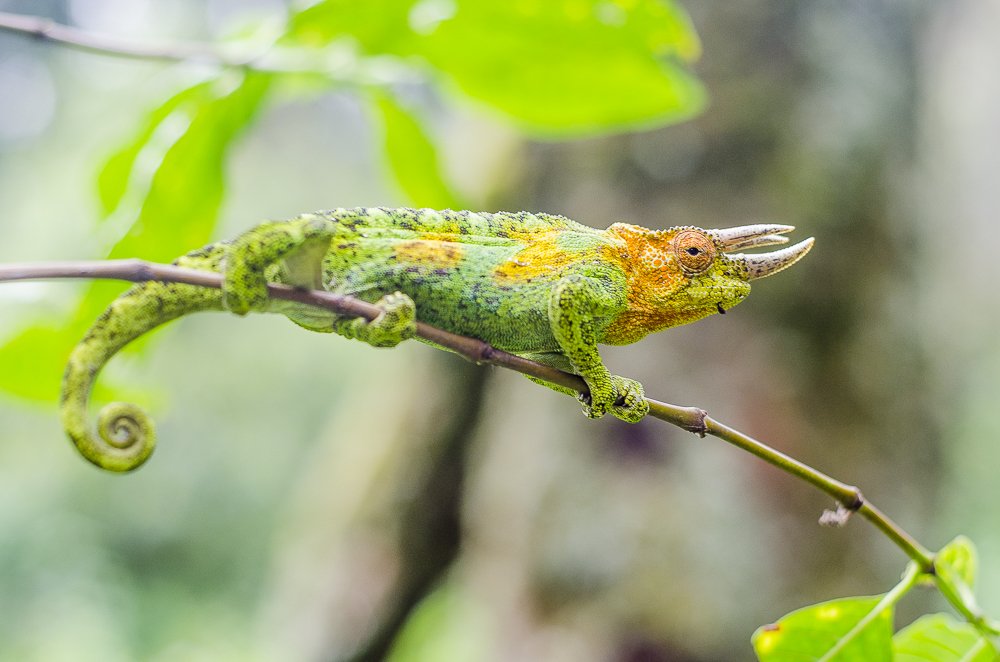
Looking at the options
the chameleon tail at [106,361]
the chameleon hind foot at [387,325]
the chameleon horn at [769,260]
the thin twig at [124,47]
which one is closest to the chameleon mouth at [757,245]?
the chameleon horn at [769,260]

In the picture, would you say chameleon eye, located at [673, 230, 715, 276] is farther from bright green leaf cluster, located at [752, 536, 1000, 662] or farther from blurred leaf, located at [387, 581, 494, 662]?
blurred leaf, located at [387, 581, 494, 662]

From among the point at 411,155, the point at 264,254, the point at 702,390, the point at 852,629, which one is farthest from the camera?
the point at 702,390

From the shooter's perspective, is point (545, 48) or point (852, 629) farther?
point (545, 48)

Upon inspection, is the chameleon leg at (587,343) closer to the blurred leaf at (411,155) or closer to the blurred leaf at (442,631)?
the blurred leaf at (411,155)

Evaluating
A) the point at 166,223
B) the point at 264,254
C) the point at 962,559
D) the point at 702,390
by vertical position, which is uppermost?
the point at 702,390

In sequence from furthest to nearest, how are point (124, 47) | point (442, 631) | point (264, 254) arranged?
point (442, 631) < point (124, 47) < point (264, 254)

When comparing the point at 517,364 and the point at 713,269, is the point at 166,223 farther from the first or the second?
the point at 713,269

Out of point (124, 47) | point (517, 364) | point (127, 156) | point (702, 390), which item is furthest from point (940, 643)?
point (702, 390)

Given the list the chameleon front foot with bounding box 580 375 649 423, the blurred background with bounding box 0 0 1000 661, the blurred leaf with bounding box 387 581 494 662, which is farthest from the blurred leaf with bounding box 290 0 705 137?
the blurred leaf with bounding box 387 581 494 662
